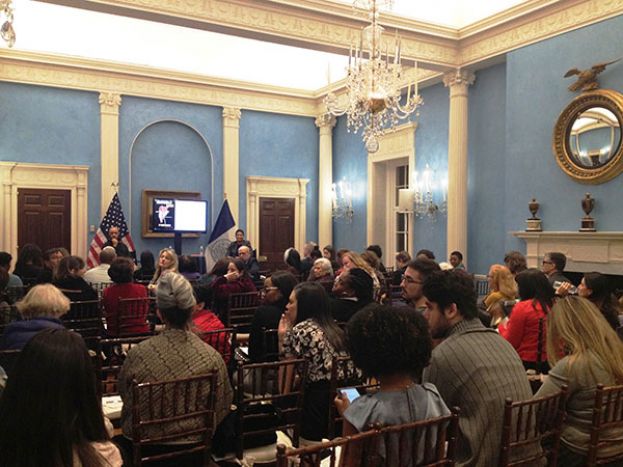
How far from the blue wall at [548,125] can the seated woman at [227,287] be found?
4.35m

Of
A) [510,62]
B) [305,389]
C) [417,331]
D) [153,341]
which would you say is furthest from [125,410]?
[510,62]

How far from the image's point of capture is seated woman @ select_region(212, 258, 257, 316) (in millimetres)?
5266

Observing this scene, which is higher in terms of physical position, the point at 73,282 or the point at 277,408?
the point at 73,282

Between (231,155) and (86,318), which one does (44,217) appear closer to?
(231,155)

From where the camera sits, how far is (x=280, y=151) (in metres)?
12.3

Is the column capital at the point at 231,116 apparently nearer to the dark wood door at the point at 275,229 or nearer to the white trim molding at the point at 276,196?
the white trim molding at the point at 276,196

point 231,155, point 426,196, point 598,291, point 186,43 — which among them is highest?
point 186,43

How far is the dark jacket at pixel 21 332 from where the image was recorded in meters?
2.87

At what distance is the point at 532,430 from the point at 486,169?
24.3 feet

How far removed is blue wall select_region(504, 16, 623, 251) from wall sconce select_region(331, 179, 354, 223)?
447 cm

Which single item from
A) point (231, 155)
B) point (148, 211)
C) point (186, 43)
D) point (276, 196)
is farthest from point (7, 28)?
point (276, 196)

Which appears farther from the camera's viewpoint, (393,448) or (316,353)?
(316,353)

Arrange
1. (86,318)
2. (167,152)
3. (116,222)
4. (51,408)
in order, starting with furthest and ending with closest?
1. (167,152)
2. (116,222)
3. (86,318)
4. (51,408)

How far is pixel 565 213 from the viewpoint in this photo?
284 inches
